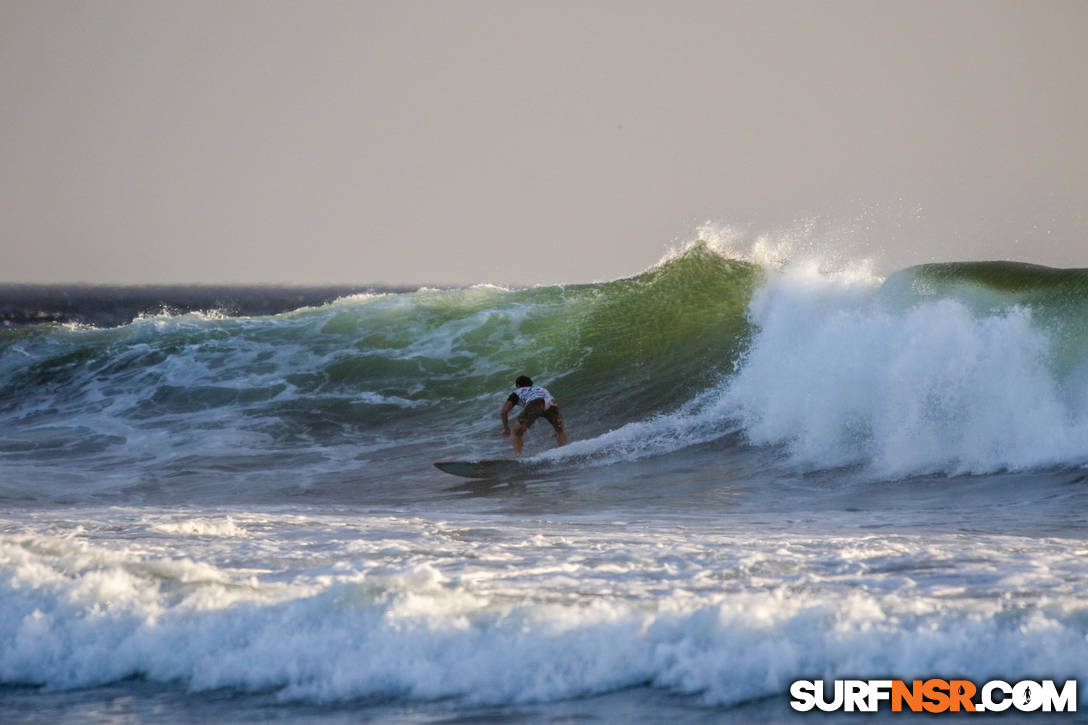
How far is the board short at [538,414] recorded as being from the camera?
1451cm

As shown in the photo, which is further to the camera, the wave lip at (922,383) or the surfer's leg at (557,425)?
the surfer's leg at (557,425)

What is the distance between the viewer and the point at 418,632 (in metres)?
5.57

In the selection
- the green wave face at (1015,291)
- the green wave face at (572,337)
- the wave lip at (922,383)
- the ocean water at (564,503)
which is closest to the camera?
the ocean water at (564,503)

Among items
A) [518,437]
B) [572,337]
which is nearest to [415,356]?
[572,337]

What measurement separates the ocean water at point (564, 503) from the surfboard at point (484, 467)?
9.0 inches

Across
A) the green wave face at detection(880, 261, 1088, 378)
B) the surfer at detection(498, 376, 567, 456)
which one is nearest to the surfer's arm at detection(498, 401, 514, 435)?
the surfer at detection(498, 376, 567, 456)

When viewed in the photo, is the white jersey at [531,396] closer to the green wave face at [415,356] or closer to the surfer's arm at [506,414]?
the surfer's arm at [506,414]

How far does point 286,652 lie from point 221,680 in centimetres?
31

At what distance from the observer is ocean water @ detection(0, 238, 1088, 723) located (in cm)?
521

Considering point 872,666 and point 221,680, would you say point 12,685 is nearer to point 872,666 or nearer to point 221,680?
point 221,680

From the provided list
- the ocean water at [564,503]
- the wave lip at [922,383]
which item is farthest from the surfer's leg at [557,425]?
the wave lip at [922,383]

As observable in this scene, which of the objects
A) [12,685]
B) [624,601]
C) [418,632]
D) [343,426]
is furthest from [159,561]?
[343,426]

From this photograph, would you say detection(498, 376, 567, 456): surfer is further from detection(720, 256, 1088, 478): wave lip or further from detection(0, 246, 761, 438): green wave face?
detection(720, 256, 1088, 478): wave lip

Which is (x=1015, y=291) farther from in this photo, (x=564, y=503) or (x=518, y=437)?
(x=564, y=503)
